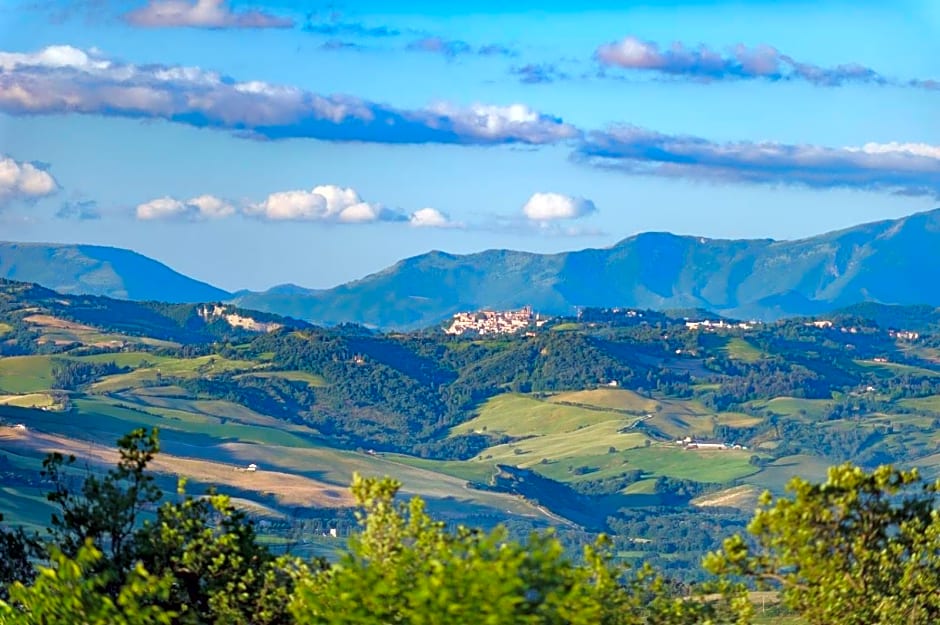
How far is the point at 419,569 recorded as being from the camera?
3609 centimetres

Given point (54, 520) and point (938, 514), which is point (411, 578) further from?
point (938, 514)

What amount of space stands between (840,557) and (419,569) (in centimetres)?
1426

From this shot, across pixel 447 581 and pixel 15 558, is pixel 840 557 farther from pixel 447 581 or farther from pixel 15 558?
pixel 15 558

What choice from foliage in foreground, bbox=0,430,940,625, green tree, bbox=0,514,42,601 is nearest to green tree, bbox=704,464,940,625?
foliage in foreground, bbox=0,430,940,625

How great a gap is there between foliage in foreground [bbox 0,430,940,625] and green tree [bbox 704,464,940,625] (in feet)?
0.16

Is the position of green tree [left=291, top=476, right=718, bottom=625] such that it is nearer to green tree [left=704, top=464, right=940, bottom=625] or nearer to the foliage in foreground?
the foliage in foreground

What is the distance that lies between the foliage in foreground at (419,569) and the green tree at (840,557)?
48 mm

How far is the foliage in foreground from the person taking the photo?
3406 centimetres

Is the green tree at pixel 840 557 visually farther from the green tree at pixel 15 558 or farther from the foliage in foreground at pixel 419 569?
the green tree at pixel 15 558

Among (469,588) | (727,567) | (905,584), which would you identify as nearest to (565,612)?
(469,588)

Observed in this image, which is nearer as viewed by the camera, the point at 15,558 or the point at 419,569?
the point at 419,569

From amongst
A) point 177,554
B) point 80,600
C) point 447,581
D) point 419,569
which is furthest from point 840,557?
point 80,600

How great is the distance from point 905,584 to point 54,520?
25099 mm

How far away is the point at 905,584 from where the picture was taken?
44.1 m
